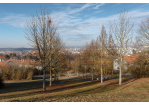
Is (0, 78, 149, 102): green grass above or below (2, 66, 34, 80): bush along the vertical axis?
above

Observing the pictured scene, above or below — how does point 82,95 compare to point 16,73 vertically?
above

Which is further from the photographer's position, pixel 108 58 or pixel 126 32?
pixel 108 58

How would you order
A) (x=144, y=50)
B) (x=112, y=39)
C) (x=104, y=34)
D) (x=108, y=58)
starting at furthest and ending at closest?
(x=108, y=58)
(x=104, y=34)
(x=112, y=39)
(x=144, y=50)

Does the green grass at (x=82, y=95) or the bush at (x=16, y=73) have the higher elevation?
the green grass at (x=82, y=95)

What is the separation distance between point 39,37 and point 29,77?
2382 cm

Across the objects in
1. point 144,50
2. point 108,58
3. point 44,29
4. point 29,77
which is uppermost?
point 44,29

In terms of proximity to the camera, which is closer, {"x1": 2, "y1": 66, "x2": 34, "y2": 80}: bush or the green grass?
the green grass

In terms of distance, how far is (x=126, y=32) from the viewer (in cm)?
1525

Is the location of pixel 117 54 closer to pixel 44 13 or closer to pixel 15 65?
pixel 44 13

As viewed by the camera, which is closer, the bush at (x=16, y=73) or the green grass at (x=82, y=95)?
the green grass at (x=82, y=95)

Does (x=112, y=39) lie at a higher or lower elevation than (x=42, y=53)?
higher

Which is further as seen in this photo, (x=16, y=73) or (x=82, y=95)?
(x=16, y=73)

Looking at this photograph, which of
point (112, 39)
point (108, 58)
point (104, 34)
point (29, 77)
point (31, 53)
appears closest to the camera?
point (31, 53)

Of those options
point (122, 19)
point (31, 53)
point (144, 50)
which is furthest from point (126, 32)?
point (31, 53)
